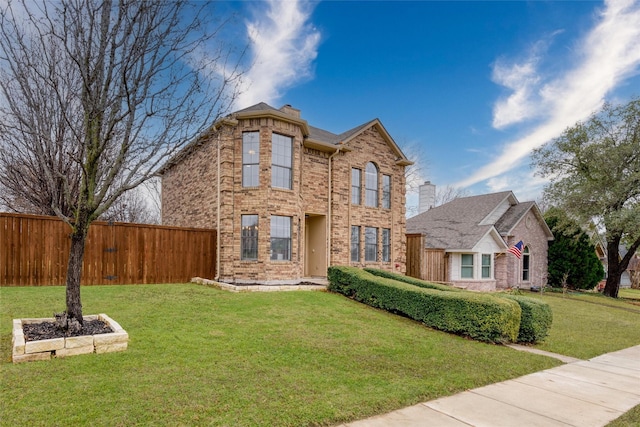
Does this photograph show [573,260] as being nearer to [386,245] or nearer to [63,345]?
[386,245]

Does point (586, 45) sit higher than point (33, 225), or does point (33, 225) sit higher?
point (586, 45)

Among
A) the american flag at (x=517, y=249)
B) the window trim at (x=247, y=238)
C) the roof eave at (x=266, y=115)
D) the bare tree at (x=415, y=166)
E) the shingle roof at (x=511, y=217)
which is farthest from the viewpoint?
the bare tree at (x=415, y=166)

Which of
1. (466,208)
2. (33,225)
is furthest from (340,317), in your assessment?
(466,208)

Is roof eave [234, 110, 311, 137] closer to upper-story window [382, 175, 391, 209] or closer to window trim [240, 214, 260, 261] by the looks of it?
window trim [240, 214, 260, 261]

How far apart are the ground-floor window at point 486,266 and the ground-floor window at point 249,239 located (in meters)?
13.4

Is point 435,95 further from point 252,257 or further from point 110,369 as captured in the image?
point 110,369

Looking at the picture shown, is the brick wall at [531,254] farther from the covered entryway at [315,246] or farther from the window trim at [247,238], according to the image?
the window trim at [247,238]

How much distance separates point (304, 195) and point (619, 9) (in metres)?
13.1

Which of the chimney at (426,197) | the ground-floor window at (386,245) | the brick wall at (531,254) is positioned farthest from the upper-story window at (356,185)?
the chimney at (426,197)

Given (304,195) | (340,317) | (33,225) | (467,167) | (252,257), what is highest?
(467,167)

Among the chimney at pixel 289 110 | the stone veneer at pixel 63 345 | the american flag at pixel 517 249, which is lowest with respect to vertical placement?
the stone veneer at pixel 63 345

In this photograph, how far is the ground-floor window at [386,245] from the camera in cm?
1727

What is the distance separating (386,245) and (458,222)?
691 centimetres

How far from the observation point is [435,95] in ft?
62.8
